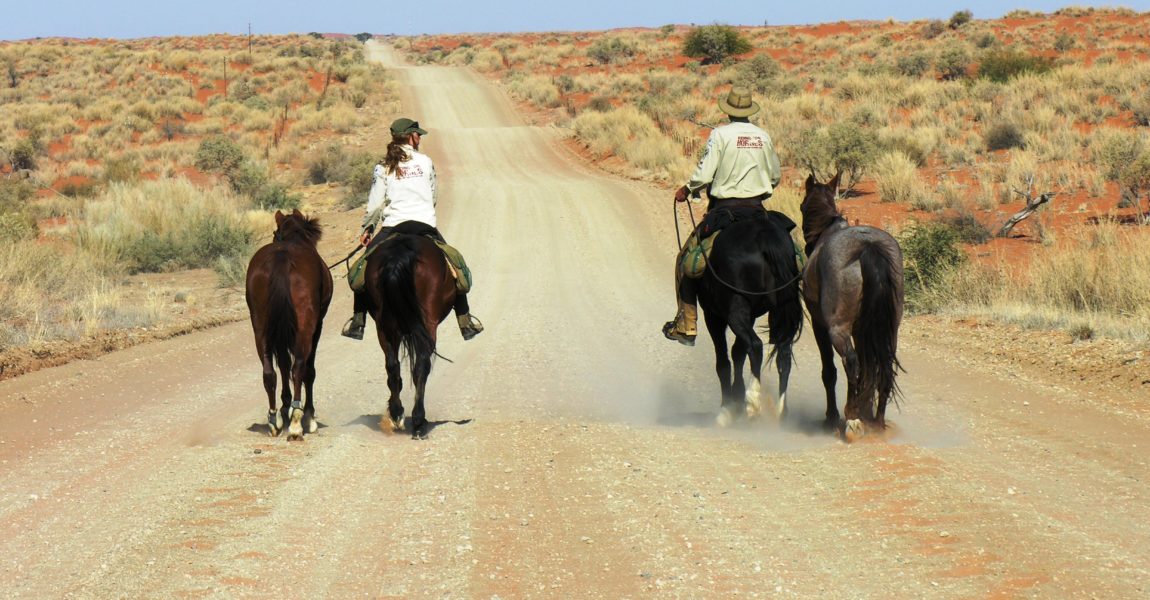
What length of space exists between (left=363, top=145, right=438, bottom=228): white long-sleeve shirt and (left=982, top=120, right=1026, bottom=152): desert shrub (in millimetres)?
23345

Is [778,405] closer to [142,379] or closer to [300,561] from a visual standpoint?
[300,561]

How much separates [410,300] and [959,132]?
26.2 meters

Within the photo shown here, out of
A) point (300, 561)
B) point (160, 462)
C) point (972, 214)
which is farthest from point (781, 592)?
point (972, 214)

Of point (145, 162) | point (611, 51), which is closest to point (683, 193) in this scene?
point (145, 162)

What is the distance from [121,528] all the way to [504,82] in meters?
58.6

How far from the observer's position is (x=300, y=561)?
5.59m

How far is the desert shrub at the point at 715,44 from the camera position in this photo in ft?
219

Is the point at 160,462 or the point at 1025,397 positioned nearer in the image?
the point at 160,462

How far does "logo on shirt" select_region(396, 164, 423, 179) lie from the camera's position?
9148mm

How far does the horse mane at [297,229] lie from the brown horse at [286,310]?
7.7 inches

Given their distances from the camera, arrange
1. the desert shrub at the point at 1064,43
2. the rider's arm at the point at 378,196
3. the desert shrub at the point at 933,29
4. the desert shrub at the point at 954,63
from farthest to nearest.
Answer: the desert shrub at the point at 933,29 < the desert shrub at the point at 1064,43 < the desert shrub at the point at 954,63 < the rider's arm at the point at 378,196

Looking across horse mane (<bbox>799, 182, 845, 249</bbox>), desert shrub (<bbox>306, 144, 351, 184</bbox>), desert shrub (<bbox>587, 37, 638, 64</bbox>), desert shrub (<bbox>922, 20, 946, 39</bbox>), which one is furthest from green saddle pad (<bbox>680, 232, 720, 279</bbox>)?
desert shrub (<bbox>587, 37, 638, 64</bbox>)

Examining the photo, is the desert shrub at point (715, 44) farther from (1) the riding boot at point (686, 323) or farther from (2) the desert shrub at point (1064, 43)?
(1) the riding boot at point (686, 323)

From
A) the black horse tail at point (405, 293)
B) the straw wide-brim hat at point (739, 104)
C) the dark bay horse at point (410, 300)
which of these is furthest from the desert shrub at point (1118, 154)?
Result: the black horse tail at point (405, 293)
